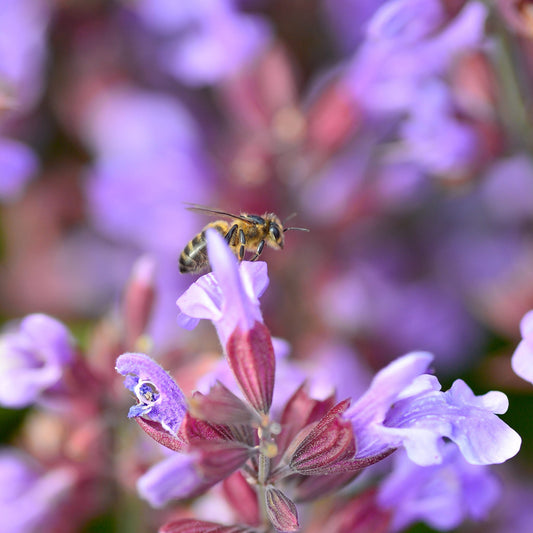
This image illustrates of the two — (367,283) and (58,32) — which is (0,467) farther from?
(58,32)

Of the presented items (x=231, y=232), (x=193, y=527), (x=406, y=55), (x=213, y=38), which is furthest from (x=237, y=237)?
(x=213, y=38)

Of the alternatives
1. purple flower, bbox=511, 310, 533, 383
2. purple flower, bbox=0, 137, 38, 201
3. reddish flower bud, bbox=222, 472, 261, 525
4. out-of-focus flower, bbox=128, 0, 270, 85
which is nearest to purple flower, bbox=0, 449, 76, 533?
reddish flower bud, bbox=222, 472, 261, 525

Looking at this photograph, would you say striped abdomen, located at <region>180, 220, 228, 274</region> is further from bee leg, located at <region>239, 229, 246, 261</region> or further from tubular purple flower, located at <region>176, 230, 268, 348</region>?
tubular purple flower, located at <region>176, 230, 268, 348</region>

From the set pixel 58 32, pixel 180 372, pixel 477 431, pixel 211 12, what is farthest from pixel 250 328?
pixel 58 32

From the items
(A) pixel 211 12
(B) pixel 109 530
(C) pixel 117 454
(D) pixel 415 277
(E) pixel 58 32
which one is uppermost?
(A) pixel 211 12

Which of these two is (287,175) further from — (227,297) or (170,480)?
(170,480)

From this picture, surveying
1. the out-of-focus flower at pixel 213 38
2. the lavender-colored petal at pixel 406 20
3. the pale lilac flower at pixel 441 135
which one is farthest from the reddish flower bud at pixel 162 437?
the out-of-focus flower at pixel 213 38
